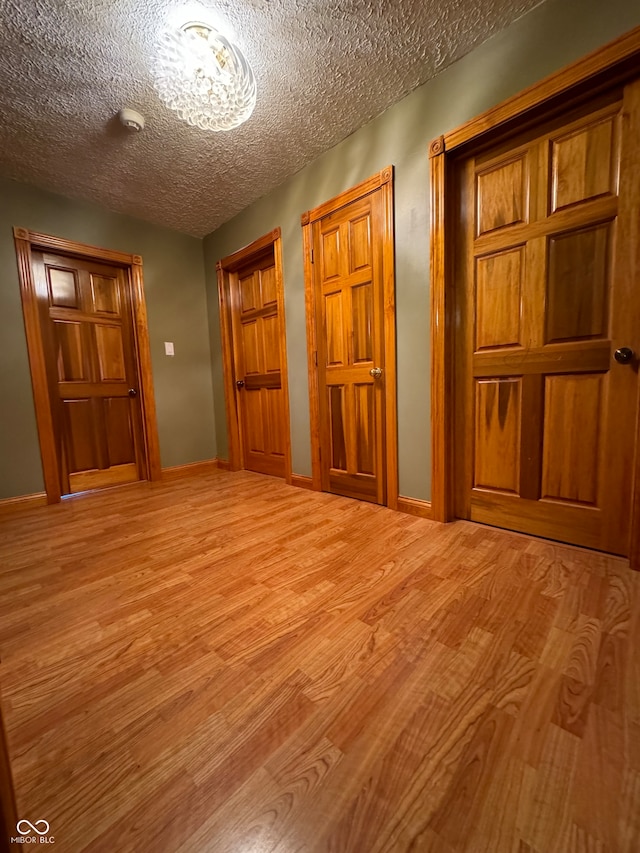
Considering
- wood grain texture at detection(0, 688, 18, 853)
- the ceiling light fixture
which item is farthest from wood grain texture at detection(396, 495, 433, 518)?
the ceiling light fixture

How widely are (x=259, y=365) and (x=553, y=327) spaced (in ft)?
7.47

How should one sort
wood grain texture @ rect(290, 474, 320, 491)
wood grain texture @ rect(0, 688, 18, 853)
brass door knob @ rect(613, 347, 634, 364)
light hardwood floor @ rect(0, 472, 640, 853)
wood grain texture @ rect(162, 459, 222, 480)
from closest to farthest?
wood grain texture @ rect(0, 688, 18, 853) → light hardwood floor @ rect(0, 472, 640, 853) → brass door knob @ rect(613, 347, 634, 364) → wood grain texture @ rect(290, 474, 320, 491) → wood grain texture @ rect(162, 459, 222, 480)

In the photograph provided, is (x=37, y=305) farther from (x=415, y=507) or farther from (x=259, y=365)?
(x=415, y=507)

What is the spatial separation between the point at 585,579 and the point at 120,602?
179 cm

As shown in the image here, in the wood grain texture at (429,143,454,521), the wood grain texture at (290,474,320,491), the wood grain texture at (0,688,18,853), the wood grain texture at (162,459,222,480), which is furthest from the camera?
the wood grain texture at (162,459,222,480)

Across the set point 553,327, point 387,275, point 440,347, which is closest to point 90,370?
point 387,275

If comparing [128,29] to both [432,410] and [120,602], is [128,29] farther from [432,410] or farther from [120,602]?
[120,602]

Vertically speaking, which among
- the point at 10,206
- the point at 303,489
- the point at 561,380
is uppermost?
the point at 10,206

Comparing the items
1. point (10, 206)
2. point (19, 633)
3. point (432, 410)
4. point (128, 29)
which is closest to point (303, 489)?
point (432, 410)

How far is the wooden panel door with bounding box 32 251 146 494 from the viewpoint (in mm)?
2625

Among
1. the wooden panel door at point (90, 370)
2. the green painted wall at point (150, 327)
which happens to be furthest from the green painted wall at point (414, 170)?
the wooden panel door at point (90, 370)

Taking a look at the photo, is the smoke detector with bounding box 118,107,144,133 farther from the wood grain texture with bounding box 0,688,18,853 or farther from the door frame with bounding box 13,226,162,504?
the wood grain texture with bounding box 0,688,18,853

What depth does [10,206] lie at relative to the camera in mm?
2348

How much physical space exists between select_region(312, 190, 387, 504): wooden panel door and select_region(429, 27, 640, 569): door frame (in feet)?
1.16
